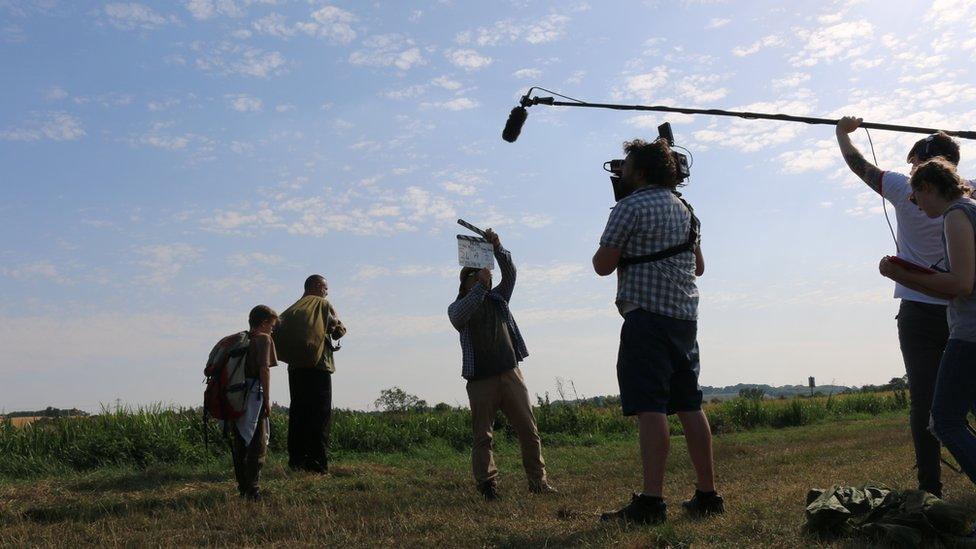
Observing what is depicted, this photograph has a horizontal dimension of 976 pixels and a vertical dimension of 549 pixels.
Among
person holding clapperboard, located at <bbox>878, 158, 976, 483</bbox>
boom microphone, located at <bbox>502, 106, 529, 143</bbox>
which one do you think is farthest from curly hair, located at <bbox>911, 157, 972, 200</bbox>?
boom microphone, located at <bbox>502, 106, 529, 143</bbox>

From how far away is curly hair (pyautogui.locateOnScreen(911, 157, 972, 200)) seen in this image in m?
4.07

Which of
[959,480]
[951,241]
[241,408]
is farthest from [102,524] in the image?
[959,480]

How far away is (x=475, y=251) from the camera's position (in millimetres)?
6637

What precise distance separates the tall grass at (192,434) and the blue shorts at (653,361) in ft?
13.8

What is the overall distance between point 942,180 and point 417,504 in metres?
4.16

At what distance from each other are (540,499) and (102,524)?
3.05 m

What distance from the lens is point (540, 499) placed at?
643cm

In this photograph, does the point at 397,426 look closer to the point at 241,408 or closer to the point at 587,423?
the point at 587,423

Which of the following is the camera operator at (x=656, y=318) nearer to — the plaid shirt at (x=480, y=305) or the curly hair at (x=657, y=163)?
the curly hair at (x=657, y=163)

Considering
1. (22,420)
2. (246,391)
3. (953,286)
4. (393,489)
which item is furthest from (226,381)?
(22,420)

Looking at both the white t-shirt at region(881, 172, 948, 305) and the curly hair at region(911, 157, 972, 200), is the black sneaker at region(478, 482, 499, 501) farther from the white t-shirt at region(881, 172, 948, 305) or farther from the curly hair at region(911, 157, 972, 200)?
the curly hair at region(911, 157, 972, 200)

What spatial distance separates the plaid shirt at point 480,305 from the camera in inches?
264

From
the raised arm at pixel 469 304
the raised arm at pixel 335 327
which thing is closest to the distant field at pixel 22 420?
the raised arm at pixel 335 327

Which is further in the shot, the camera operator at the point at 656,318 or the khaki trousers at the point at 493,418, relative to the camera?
the khaki trousers at the point at 493,418
